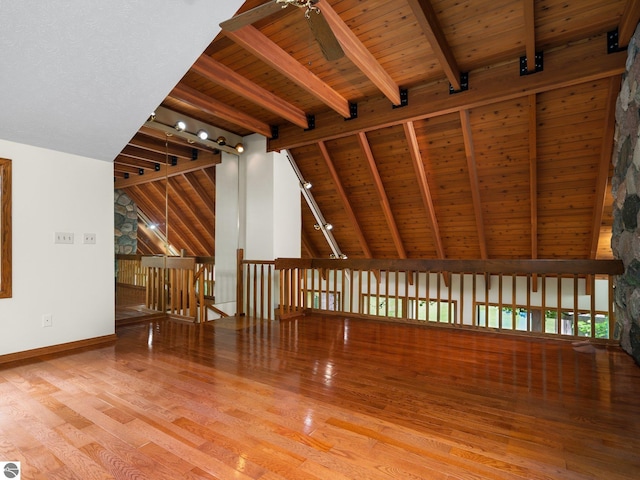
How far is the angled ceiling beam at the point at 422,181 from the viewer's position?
4.87m

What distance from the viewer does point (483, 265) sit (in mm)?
4129

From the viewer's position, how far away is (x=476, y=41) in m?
3.53

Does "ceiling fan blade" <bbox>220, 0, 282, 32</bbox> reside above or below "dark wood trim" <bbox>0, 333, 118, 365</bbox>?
above

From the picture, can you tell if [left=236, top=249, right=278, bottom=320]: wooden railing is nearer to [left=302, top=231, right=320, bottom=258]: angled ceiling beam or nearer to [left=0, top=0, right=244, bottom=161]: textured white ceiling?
[left=302, top=231, right=320, bottom=258]: angled ceiling beam

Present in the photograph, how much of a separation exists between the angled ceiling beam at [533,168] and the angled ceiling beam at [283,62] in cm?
233

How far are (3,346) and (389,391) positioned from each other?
11.1 feet

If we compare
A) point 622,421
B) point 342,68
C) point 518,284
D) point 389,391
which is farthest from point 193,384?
point 518,284

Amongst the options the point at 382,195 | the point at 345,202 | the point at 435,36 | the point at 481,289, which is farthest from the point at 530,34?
the point at 481,289

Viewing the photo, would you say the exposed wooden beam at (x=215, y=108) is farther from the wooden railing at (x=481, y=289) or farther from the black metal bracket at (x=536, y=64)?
the black metal bracket at (x=536, y=64)

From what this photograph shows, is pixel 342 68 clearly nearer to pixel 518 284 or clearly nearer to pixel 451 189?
pixel 451 189

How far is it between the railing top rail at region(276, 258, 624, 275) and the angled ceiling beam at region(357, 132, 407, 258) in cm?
151

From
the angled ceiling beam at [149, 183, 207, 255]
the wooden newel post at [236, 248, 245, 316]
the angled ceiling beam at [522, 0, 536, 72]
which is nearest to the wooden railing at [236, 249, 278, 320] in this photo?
the wooden newel post at [236, 248, 245, 316]

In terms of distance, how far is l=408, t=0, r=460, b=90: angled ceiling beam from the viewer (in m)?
2.91

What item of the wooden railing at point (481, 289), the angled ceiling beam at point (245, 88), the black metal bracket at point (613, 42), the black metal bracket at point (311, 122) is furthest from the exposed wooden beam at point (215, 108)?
the black metal bracket at point (613, 42)
